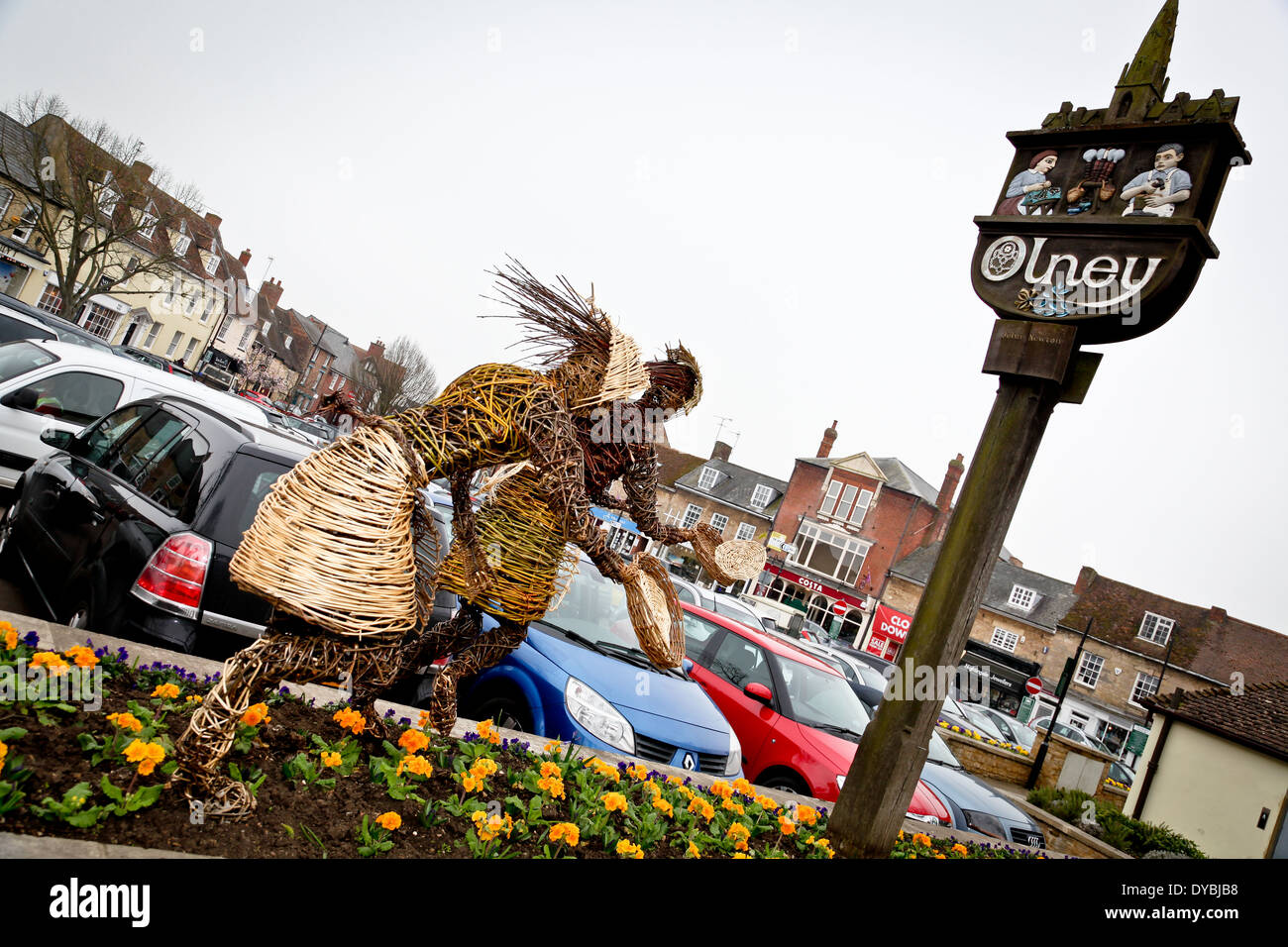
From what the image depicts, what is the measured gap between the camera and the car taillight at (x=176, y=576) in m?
3.73

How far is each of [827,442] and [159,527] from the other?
41.4m

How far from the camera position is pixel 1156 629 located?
35.5 meters

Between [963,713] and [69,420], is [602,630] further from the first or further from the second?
[963,713]

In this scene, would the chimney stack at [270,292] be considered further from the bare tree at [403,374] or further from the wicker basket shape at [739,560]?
the wicker basket shape at [739,560]

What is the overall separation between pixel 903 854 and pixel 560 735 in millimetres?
2101

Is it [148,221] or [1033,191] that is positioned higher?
[148,221]

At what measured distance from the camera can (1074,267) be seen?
3695 millimetres

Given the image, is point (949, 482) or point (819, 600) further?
point (819, 600)

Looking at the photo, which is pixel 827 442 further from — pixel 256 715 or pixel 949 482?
pixel 256 715

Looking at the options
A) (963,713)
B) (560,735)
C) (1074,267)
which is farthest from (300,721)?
(963,713)

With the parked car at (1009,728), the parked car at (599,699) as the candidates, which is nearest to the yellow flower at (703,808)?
the parked car at (599,699)

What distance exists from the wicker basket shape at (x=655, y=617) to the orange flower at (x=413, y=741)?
0.96 meters

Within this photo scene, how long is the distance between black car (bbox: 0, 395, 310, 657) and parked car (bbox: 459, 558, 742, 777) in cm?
153

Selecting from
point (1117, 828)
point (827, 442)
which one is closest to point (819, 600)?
point (827, 442)
